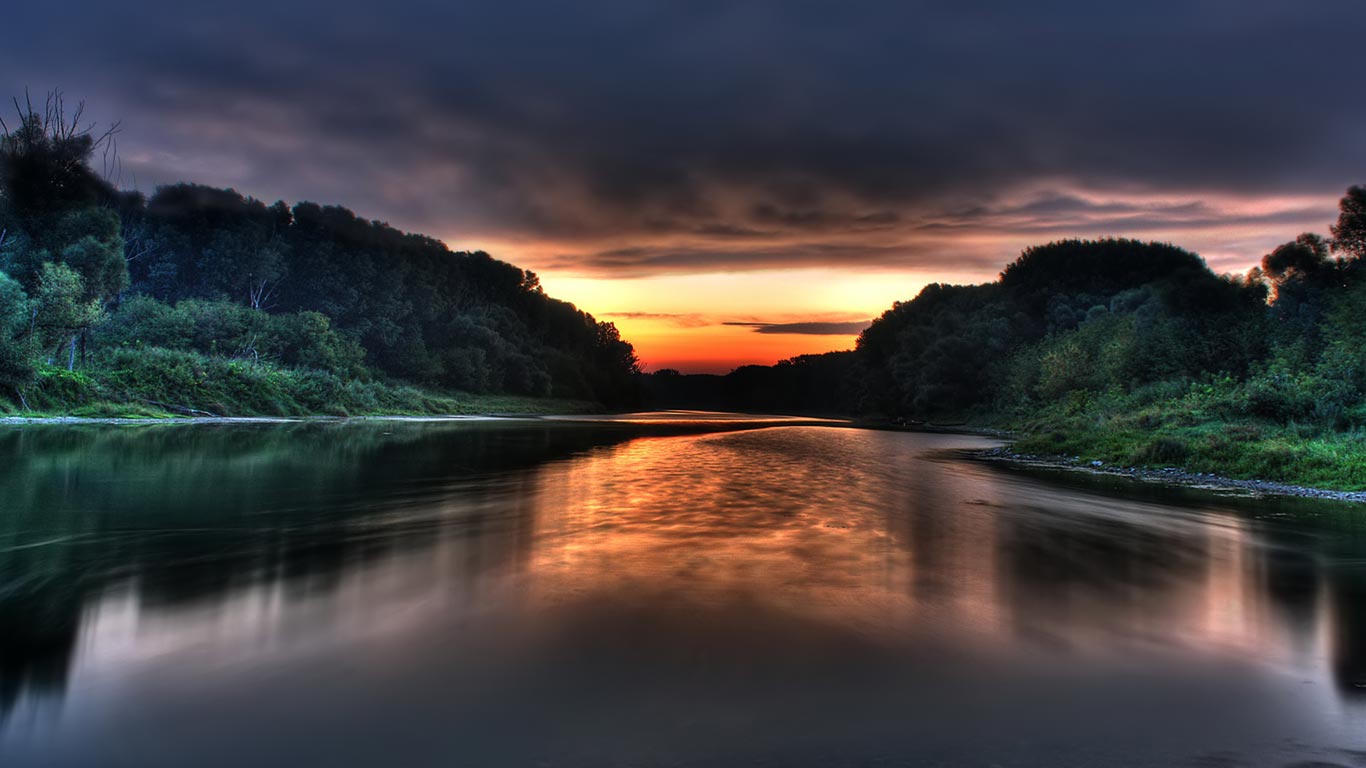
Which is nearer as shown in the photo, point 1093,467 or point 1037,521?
point 1037,521

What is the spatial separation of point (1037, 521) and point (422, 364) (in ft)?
261

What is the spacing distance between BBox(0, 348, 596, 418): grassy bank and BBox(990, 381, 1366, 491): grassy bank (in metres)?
43.1

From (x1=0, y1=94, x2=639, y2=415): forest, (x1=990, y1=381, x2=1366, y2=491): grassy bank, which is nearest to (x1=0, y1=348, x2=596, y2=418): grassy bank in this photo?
(x1=0, y1=94, x2=639, y2=415): forest

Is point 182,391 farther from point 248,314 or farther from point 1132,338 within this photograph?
point 1132,338

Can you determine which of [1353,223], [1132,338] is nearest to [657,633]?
[1132,338]

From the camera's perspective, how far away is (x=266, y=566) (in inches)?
293

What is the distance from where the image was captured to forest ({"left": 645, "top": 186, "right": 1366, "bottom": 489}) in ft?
68.8

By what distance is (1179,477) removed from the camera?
1895 cm

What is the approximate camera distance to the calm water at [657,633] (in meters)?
3.84

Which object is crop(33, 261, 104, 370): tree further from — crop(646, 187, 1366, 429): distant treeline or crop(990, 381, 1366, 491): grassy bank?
crop(646, 187, 1366, 429): distant treeline

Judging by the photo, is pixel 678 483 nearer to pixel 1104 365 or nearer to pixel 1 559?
pixel 1 559

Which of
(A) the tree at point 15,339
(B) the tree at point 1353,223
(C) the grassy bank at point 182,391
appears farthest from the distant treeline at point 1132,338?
(C) the grassy bank at point 182,391

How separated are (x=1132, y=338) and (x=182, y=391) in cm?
6134

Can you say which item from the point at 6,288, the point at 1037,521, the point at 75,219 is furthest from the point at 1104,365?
the point at 75,219
